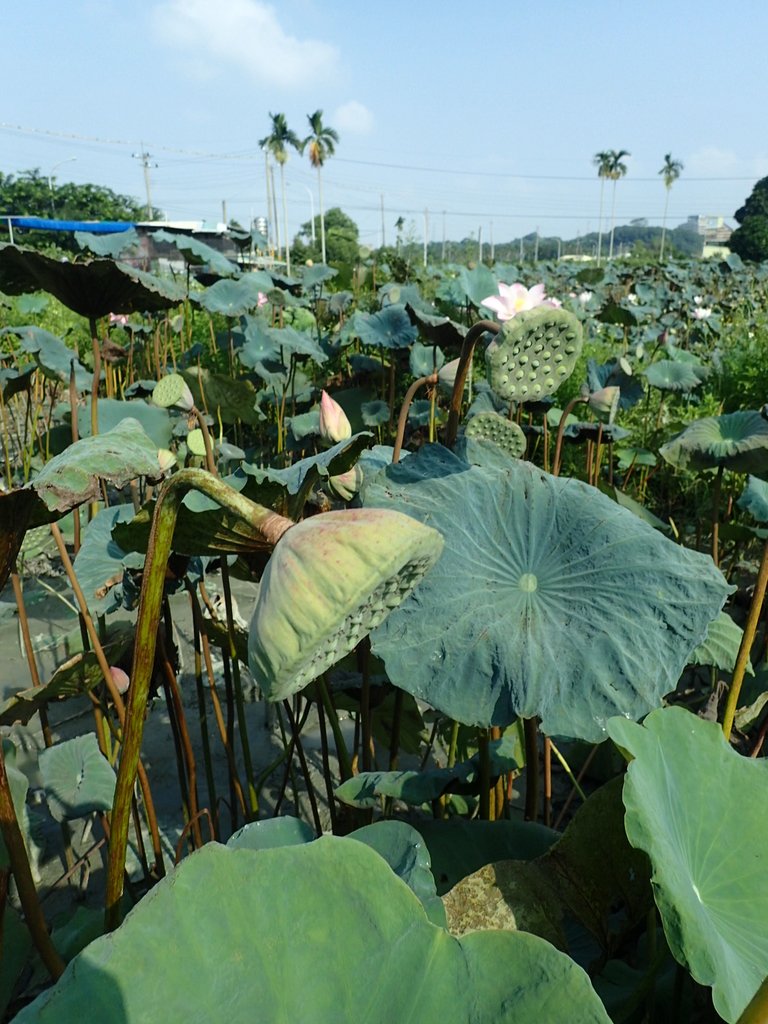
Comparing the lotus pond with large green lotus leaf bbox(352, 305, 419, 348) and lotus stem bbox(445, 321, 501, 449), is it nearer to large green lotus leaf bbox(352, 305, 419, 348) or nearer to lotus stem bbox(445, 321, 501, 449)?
lotus stem bbox(445, 321, 501, 449)

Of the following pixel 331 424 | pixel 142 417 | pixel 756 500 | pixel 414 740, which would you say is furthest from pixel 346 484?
pixel 142 417

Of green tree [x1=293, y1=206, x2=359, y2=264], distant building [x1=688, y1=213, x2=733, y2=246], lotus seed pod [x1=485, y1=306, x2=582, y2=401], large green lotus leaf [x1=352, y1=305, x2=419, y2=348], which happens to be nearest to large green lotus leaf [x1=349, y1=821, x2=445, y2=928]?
lotus seed pod [x1=485, y1=306, x2=582, y2=401]

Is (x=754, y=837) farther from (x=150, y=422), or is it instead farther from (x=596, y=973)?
(x=150, y=422)

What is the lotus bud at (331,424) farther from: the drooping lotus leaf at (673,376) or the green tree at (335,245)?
the green tree at (335,245)

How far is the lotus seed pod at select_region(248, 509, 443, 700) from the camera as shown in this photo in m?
0.38

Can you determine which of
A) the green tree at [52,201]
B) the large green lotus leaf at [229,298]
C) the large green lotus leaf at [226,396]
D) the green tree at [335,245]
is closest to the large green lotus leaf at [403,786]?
the large green lotus leaf at [226,396]

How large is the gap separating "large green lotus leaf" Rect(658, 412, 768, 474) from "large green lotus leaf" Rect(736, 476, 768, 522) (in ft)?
0.21

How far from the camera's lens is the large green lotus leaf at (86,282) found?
1.46m

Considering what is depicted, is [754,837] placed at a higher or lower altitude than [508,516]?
lower

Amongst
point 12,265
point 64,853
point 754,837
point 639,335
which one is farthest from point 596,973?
point 639,335

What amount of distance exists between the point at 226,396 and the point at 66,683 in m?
2.19

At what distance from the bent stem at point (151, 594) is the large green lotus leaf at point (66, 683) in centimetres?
47

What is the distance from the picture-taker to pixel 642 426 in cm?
358

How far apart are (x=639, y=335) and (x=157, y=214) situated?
111 ft
